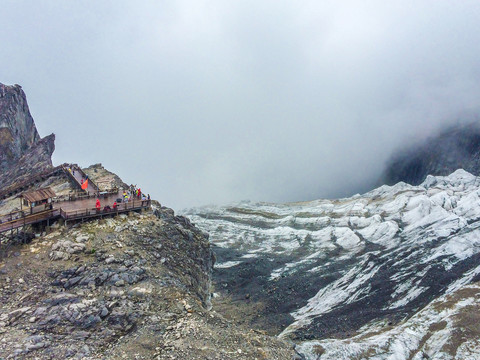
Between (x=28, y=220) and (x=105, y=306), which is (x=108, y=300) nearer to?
(x=105, y=306)

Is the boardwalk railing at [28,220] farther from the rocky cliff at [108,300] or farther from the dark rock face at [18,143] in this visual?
the dark rock face at [18,143]

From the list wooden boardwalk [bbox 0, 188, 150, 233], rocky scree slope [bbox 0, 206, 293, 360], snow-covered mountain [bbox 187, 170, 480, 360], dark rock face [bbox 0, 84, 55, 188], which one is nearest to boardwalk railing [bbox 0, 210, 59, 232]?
wooden boardwalk [bbox 0, 188, 150, 233]

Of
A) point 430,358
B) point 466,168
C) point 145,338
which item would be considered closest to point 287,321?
point 430,358

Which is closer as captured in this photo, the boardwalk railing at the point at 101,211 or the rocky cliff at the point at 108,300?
the rocky cliff at the point at 108,300

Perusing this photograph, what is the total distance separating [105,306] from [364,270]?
261 feet

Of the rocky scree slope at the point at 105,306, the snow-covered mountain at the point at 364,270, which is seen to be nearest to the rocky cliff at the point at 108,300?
the rocky scree slope at the point at 105,306

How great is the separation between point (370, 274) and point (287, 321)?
31163mm

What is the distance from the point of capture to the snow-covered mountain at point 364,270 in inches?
1987

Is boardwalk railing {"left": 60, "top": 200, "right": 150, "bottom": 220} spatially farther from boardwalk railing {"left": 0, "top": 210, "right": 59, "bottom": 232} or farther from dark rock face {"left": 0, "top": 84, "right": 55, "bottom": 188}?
dark rock face {"left": 0, "top": 84, "right": 55, "bottom": 188}

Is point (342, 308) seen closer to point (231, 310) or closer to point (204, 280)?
point (231, 310)

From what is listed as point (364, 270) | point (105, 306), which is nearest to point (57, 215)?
point (105, 306)

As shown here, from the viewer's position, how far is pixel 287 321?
71.3 m

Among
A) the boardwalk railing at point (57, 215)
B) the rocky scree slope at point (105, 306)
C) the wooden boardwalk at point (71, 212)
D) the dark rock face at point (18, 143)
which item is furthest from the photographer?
the dark rock face at point (18, 143)

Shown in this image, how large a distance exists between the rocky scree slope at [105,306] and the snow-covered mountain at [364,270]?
2475 centimetres
